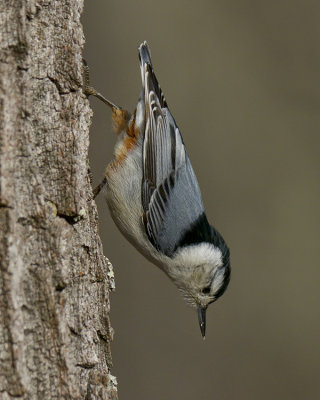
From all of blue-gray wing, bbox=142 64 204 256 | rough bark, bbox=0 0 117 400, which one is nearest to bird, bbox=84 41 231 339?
blue-gray wing, bbox=142 64 204 256

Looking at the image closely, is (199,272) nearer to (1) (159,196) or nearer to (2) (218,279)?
(2) (218,279)

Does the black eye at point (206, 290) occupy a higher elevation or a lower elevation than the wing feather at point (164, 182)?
lower

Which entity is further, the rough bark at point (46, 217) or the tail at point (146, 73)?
the tail at point (146, 73)

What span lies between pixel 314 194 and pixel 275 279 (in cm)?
59

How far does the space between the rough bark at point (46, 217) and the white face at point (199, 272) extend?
3.69ft

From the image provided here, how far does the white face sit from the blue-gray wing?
0.09 meters

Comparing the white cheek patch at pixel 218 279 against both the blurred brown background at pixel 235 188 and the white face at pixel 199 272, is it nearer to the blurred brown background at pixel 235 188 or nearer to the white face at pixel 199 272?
the white face at pixel 199 272

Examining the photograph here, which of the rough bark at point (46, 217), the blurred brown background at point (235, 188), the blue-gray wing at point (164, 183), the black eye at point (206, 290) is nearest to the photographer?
the rough bark at point (46, 217)

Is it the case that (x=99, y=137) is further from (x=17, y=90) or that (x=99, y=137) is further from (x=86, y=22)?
(x=17, y=90)

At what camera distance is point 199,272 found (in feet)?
10.7

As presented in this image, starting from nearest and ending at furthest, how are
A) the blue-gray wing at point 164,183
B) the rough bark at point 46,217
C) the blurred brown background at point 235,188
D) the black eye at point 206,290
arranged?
the rough bark at point 46,217, the blue-gray wing at point 164,183, the black eye at point 206,290, the blurred brown background at point 235,188

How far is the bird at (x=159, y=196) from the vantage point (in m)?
3.08

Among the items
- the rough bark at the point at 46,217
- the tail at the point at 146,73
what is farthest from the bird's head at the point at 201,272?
the rough bark at the point at 46,217

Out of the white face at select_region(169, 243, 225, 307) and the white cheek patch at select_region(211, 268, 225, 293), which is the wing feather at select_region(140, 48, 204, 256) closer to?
the white face at select_region(169, 243, 225, 307)
